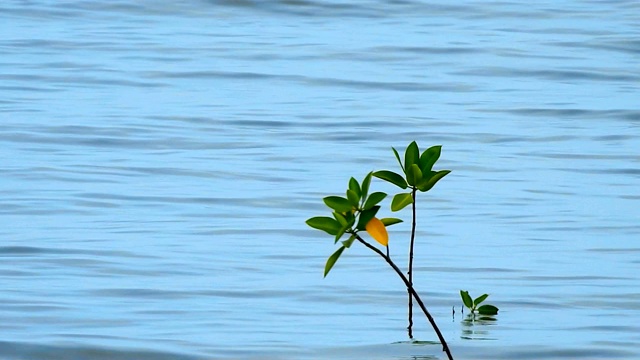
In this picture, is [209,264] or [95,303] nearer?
[95,303]

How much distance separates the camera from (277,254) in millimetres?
3354

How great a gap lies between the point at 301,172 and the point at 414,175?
274 cm

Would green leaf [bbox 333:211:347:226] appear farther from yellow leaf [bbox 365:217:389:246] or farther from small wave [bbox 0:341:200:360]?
small wave [bbox 0:341:200:360]

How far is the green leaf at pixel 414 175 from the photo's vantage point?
1.73 meters

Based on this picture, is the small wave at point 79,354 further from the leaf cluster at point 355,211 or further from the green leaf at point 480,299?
the leaf cluster at point 355,211

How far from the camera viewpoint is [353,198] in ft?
5.32

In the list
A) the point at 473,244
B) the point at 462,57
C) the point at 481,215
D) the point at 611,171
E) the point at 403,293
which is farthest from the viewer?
the point at 462,57

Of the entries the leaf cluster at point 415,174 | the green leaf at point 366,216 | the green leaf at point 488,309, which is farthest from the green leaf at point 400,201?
the green leaf at point 488,309

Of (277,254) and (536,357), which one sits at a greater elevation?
(277,254)

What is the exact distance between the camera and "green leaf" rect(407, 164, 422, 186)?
68.1 inches

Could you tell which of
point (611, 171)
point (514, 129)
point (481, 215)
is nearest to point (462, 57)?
point (514, 129)

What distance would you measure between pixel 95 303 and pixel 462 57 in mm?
4273

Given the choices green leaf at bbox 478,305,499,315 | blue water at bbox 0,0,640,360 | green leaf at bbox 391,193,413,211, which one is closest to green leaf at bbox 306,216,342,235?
green leaf at bbox 391,193,413,211

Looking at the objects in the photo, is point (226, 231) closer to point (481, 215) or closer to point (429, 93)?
point (481, 215)
